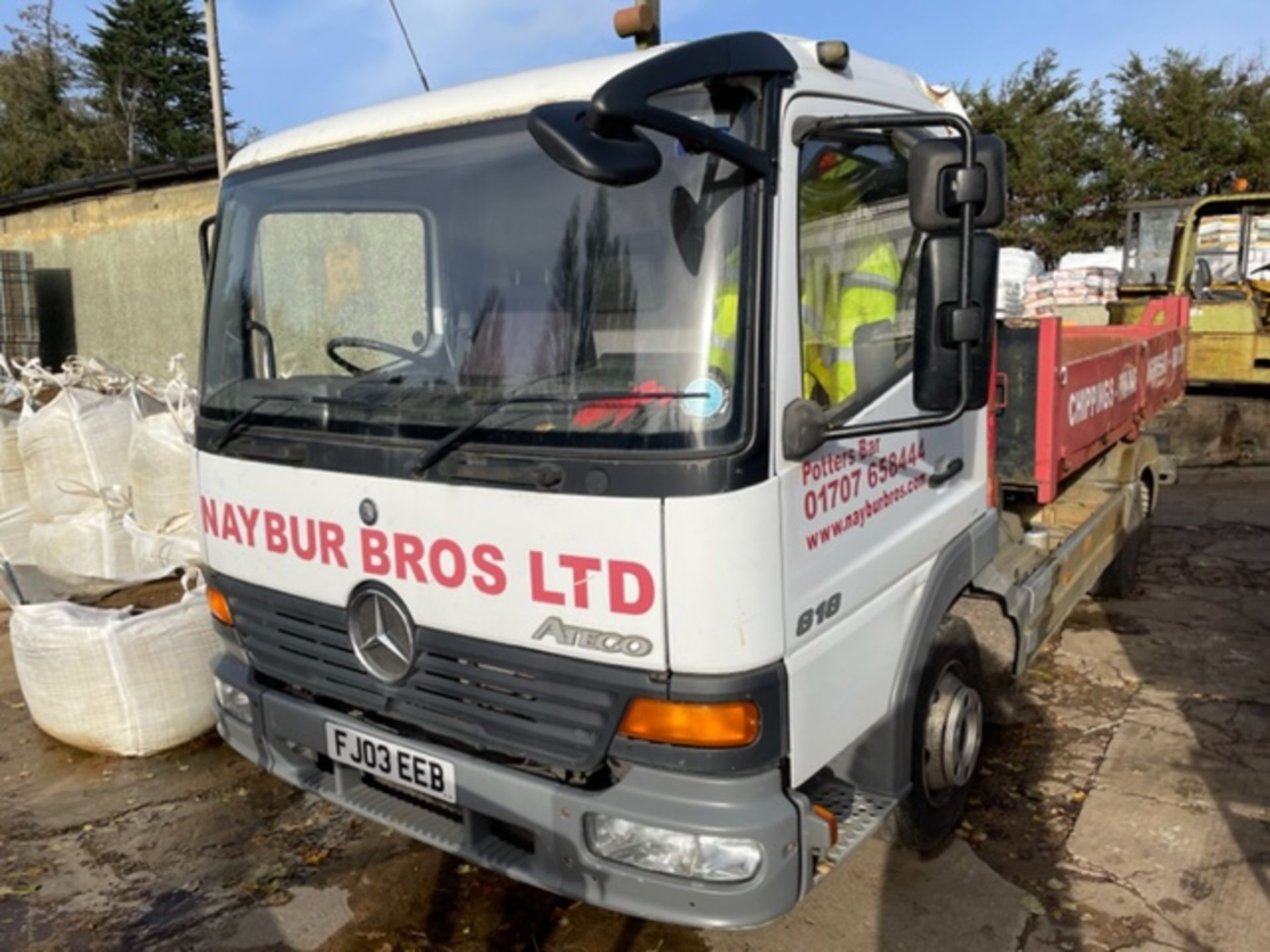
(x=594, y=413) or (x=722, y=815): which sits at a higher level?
(x=594, y=413)

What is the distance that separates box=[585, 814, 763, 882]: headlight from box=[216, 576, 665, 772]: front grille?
15 centimetres

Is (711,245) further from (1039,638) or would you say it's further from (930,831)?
(1039,638)

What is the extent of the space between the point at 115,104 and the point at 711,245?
38.5 metres

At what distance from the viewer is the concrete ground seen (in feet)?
9.51

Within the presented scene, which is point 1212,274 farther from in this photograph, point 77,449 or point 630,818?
point 630,818

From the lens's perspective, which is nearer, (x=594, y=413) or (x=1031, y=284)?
(x=594, y=413)

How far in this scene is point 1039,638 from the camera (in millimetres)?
3854

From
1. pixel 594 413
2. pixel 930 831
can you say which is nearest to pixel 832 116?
pixel 594 413

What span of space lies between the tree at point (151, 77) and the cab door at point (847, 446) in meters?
35.1

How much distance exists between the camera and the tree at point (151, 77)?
110ft

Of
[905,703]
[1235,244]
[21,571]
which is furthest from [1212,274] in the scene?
[21,571]

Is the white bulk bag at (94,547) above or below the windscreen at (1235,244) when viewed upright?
below

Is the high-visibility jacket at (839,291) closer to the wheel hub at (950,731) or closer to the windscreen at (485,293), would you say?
the windscreen at (485,293)

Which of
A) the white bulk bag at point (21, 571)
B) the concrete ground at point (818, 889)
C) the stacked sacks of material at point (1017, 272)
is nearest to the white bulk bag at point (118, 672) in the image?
the concrete ground at point (818, 889)
